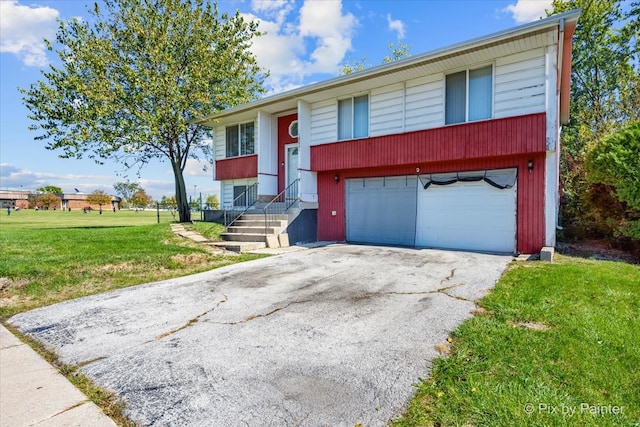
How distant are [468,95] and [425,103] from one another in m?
1.13

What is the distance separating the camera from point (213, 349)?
330cm

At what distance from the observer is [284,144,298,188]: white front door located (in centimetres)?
1323

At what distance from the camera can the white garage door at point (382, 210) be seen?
404 inches

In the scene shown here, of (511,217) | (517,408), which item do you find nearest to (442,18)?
(511,217)

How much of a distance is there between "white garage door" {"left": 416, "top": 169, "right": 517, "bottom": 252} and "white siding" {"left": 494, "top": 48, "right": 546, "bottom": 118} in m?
1.54

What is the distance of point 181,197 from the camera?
14734 mm

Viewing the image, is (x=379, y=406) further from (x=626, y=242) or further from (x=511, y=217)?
(x=626, y=242)

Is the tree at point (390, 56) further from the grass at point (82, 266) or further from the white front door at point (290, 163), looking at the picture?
the grass at point (82, 266)

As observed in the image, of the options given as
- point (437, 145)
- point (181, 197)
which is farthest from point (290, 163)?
point (437, 145)

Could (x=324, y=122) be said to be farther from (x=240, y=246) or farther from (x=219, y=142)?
(x=219, y=142)

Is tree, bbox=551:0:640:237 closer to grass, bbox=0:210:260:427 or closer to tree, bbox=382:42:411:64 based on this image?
tree, bbox=382:42:411:64

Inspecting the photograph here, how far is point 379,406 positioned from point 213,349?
1753 millimetres

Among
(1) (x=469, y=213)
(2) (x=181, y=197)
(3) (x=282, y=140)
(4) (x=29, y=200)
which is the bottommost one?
(1) (x=469, y=213)

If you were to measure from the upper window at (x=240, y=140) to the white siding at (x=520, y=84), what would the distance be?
9.14m
